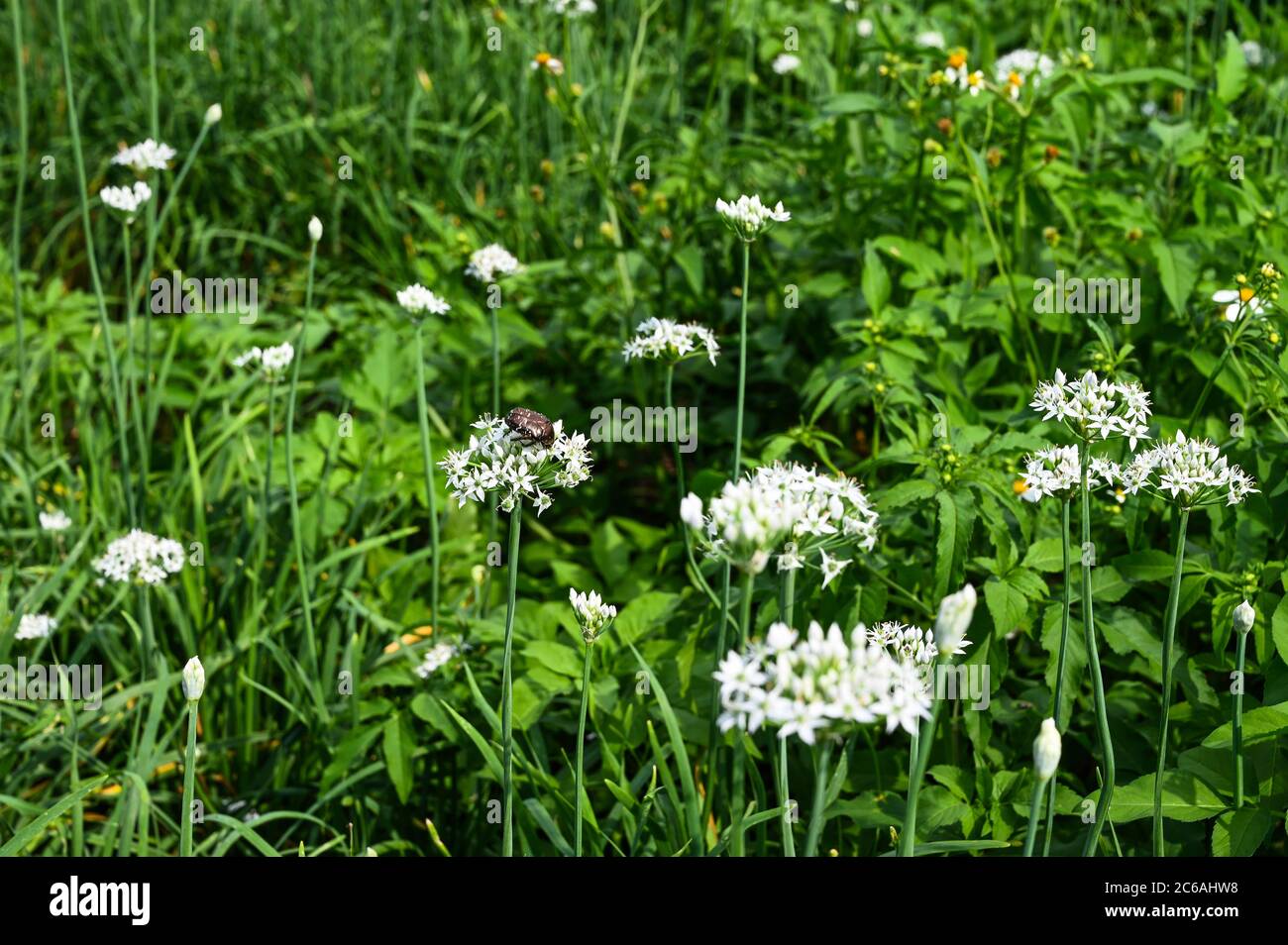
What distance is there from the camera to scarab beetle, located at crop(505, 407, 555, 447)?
62.6 inches

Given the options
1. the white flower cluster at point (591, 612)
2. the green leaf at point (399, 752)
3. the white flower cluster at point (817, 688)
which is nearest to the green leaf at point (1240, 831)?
the white flower cluster at point (817, 688)

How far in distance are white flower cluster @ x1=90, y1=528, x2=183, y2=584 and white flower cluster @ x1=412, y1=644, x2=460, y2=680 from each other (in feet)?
1.71

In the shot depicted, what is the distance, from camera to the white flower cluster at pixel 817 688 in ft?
3.66

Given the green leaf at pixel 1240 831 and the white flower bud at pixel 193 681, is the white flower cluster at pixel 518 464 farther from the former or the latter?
the green leaf at pixel 1240 831

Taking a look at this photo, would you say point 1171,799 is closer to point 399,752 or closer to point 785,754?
point 785,754

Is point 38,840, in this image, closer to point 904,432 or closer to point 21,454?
point 21,454

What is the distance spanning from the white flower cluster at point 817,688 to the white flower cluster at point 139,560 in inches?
58.8

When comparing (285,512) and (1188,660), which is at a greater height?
(285,512)

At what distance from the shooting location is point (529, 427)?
5.21 ft

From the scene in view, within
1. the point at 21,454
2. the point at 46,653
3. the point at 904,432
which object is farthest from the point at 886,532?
the point at 21,454

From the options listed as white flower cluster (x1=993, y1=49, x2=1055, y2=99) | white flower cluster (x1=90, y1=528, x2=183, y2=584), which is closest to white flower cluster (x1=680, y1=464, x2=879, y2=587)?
white flower cluster (x1=90, y1=528, x2=183, y2=584)

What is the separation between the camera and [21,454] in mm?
3105

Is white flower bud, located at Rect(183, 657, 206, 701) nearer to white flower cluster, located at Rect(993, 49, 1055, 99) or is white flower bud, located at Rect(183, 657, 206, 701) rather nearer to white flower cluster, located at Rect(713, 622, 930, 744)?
white flower cluster, located at Rect(713, 622, 930, 744)
